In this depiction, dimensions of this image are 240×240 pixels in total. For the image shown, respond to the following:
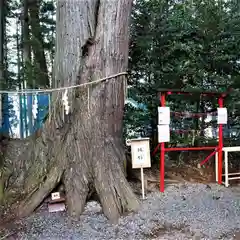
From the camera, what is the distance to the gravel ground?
2.53 m

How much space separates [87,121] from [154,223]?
127 cm

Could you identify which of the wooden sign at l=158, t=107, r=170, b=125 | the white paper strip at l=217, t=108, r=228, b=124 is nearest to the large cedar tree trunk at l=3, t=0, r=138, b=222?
the wooden sign at l=158, t=107, r=170, b=125

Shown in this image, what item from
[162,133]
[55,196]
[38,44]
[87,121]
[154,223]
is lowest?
[154,223]

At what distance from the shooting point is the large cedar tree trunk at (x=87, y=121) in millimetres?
2934

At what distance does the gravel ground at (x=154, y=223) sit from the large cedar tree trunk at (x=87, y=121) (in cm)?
15

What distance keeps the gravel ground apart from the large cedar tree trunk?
0.50 feet

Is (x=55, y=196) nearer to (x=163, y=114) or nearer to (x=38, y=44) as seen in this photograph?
(x=163, y=114)

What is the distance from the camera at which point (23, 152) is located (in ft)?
11.1

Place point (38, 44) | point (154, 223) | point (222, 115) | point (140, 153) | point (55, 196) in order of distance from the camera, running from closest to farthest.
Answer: point (154, 223), point (55, 196), point (140, 153), point (222, 115), point (38, 44)

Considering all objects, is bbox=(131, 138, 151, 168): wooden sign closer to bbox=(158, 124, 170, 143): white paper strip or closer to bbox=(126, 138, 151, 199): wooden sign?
bbox=(126, 138, 151, 199): wooden sign

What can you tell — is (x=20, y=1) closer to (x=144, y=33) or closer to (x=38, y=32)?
(x=38, y=32)

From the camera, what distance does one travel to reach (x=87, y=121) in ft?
9.78

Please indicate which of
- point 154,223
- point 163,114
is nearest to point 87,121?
point 163,114

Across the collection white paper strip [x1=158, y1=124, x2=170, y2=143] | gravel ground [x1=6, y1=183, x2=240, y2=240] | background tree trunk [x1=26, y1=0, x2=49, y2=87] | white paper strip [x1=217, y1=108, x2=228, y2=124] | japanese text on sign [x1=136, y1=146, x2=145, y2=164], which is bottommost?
gravel ground [x1=6, y1=183, x2=240, y2=240]
